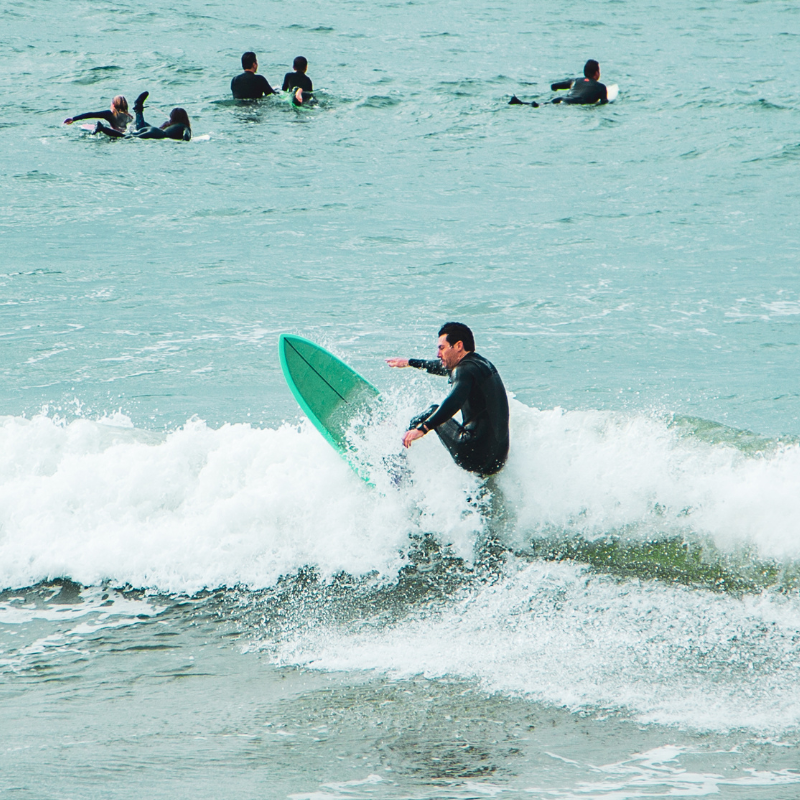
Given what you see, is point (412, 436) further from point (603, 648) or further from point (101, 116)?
point (101, 116)

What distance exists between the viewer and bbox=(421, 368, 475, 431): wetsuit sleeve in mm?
6207

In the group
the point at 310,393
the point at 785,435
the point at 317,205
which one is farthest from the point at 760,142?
the point at 310,393

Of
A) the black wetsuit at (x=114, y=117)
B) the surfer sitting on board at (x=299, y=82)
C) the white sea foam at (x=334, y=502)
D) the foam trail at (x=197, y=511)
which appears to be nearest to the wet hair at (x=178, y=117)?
the black wetsuit at (x=114, y=117)

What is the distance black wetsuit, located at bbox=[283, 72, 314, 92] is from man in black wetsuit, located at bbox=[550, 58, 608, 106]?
18.1 feet

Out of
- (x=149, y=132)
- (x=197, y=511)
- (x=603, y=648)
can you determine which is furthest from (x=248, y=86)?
(x=603, y=648)

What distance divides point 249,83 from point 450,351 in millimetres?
17309

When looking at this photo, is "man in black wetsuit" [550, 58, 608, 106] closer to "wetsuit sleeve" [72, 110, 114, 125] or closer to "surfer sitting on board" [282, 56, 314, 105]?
"surfer sitting on board" [282, 56, 314, 105]

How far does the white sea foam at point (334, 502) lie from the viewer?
684 cm

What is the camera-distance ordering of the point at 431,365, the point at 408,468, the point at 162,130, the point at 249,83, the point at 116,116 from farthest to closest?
1. the point at 249,83
2. the point at 162,130
3. the point at 116,116
4. the point at 408,468
5. the point at 431,365

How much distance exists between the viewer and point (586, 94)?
72.8 feet

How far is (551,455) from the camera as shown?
742 centimetres

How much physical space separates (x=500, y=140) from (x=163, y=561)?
49.4 ft

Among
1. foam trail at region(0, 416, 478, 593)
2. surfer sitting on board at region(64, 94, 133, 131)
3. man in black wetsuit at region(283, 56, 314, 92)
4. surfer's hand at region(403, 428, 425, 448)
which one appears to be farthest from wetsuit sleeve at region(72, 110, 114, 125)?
surfer's hand at region(403, 428, 425, 448)

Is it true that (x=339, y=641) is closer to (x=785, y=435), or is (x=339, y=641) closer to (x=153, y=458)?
(x=153, y=458)
